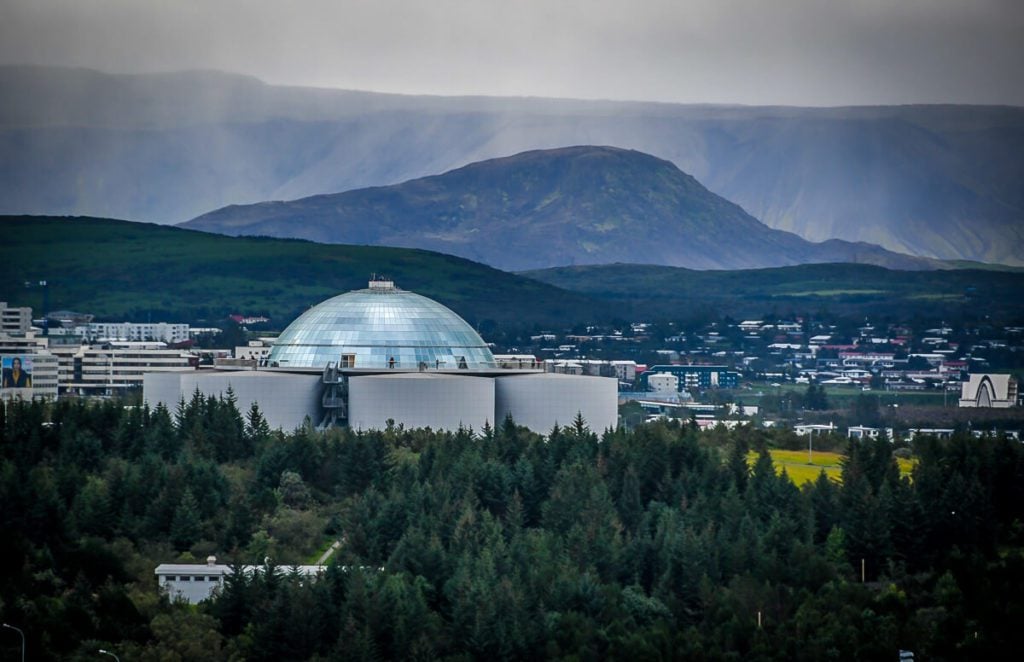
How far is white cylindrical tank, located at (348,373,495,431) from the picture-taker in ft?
402

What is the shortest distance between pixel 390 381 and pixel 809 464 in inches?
840

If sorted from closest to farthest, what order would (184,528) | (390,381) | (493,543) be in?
(493,543) → (184,528) → (390,381)

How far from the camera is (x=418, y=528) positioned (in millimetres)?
99188

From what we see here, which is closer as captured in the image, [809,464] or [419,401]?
[419,401]

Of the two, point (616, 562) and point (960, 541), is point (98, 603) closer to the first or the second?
point (616, 562)

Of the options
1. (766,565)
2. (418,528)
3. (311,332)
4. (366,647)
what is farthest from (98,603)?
(311,332)

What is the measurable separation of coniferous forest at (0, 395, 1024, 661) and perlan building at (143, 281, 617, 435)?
179 cm

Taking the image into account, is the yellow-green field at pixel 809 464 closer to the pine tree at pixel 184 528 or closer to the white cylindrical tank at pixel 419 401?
the white cylindrical tank at pixel 419 401

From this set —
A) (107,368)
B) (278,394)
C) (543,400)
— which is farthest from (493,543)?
(107,368)

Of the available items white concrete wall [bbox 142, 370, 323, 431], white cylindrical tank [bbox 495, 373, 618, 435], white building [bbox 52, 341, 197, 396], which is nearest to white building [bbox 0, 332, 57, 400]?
white building [bbox 52, 341, 197, 396]

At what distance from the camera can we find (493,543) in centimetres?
9869

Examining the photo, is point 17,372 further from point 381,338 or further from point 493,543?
point 493,543

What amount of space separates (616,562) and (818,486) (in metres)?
15.0

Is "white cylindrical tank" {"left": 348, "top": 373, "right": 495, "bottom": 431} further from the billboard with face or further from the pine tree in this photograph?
the billboard with face
